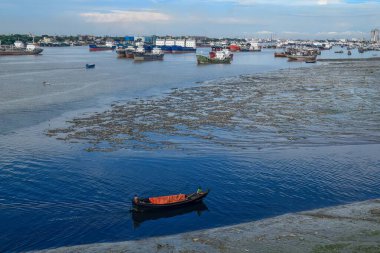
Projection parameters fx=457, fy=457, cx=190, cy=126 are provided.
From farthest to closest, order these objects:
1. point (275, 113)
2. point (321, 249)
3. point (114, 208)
→ point (275, 113) → point (114, 208) → point (321, 249)

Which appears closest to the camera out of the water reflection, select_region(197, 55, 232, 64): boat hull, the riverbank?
the riverbank

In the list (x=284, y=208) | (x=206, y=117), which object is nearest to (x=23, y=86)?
(x=206, y=117)

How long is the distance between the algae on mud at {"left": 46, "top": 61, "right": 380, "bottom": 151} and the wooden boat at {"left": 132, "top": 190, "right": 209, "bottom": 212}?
803 centimetres

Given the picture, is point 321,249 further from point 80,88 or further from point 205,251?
point 80,88

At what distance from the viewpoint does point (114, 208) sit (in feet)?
55.2

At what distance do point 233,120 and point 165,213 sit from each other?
16.4 meters

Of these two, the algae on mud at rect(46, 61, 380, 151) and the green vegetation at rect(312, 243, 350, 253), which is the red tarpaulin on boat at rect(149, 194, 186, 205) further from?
the algae on mud at rect(46, 61, 380, 151)

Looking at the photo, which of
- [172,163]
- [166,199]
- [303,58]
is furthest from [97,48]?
[166,199]

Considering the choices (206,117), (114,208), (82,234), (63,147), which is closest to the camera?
(82,234)

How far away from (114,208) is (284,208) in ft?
20.8

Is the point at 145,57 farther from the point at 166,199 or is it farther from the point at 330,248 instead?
the point at 330,248

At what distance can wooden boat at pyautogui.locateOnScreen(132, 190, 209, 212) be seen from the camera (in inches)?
639

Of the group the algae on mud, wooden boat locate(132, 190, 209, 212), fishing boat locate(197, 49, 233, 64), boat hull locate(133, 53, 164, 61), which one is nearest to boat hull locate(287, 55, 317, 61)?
fishing boat locate(197, 49, 233, 64)

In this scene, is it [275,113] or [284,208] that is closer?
[284,208]
